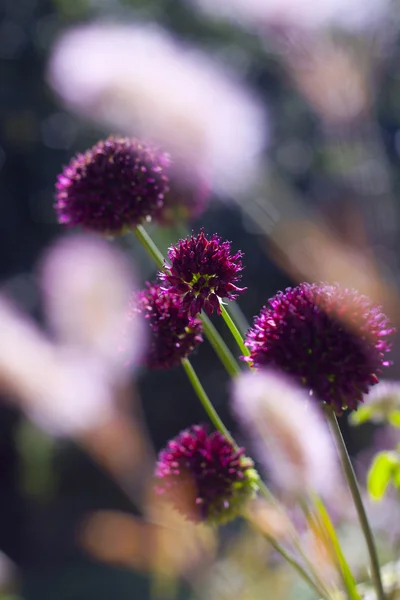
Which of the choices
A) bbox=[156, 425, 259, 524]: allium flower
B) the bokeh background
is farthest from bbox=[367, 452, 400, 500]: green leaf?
the bokeh background

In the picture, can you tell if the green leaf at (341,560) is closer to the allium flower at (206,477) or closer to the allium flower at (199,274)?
the allium flower at (206,477)

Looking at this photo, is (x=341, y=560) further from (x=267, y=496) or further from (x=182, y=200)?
(x=182, y=200)

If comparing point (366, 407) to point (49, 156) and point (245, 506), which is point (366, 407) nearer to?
point (245, 506)

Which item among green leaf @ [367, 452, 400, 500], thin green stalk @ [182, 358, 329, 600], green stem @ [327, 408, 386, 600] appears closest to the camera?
green stem @ [327, 408, 386, 600]

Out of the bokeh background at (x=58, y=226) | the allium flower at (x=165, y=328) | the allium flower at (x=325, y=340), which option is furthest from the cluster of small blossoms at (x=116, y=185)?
the bokeh background at (x=58, y=226)

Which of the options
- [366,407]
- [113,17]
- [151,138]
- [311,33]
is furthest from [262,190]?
[113,17]

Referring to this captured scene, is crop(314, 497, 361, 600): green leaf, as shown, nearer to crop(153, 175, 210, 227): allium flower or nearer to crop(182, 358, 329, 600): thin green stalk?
crop(182, 358, 329, 600): thin green stalk

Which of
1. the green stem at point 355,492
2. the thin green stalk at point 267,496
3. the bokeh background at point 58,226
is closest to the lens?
the green stem at point 355,492

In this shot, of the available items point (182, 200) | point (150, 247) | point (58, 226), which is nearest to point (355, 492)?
point (150, 247)
